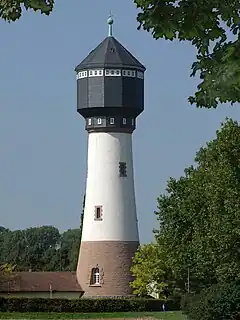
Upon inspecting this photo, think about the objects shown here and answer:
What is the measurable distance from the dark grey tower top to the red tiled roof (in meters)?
12.0

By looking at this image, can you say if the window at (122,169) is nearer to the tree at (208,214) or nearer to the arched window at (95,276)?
the arched window at (95,276)

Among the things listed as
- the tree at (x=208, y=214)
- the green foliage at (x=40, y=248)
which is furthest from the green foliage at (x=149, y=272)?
the green foliage at (x=40, y=248)

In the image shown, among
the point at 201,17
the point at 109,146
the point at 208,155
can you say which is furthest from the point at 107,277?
the point at 201,17

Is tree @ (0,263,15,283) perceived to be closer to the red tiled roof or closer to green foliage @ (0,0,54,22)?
the red tiled roof

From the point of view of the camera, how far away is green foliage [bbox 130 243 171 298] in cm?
6869

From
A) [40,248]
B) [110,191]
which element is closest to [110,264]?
[110,191]

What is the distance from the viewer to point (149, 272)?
6906 centimetres

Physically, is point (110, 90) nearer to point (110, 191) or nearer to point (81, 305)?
point (110, 191)

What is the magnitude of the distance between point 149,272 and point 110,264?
114 inches

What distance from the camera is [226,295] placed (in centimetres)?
3441

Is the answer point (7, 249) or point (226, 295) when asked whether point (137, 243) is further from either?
point (7, 249)

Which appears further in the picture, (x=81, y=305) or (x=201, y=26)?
(x=81, y=305)

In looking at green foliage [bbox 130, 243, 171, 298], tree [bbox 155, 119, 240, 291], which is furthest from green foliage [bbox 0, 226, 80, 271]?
tree [bbox 155, 119, 240, 291]

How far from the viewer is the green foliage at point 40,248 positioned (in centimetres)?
10914
